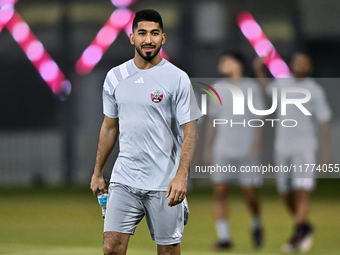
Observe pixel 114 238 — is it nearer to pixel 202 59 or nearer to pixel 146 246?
pixel 146 246

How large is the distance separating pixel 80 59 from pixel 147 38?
3904 millimetres

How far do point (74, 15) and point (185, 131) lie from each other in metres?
4.29

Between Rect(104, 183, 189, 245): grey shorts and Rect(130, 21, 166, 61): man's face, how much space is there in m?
0.71

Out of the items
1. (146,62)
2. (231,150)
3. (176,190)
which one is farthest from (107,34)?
(176,190)

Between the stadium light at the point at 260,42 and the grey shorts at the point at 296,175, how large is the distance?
2.98 ft

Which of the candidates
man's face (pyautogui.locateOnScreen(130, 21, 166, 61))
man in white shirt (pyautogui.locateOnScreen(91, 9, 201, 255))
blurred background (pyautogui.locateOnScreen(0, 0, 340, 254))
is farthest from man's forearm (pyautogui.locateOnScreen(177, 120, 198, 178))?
blurred background (pyautogui.locateOnScreen(0, 0, 340, 254))

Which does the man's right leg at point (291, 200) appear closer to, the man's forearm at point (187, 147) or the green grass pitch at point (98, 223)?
the green grass pitch at point (98, 223)

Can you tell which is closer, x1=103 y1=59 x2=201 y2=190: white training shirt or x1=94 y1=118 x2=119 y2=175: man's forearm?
x1=103 y1=59 x2=201 y2=190: white training shirt

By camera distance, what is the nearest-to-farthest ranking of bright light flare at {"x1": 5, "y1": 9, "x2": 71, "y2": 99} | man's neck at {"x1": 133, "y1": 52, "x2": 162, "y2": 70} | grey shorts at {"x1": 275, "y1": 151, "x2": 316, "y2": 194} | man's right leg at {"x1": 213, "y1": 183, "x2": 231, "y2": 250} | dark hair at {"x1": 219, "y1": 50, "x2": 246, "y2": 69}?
1. man's neck at {"x1": 133, "y1": 52, "x2": 162, "y2": 70}
2. grey shorts at {"x1": 275, "y1": 151, "x2": 316, "y2": 194}
3. man's right leg at {"x1": 213, "y1": 183, "x2": 231, "y2": 250}
4. dark hair at {"x1": 219, "y1": 50, "x2": 246, "y2": 69}
5. bright light flare at {"x1": 5, "y1": 9, "x2": 71, "y2": 99}

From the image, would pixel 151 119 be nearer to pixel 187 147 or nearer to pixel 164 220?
pixel 187 147

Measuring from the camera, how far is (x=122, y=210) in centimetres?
313

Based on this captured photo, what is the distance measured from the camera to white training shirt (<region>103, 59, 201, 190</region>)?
3098mm

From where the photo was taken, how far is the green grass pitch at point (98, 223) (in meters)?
5.60

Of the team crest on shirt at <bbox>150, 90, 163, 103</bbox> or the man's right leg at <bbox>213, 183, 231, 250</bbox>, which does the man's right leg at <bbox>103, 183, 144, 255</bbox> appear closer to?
the team crest on shirt at <bbox>150, 90, 163, 103</bbox>
